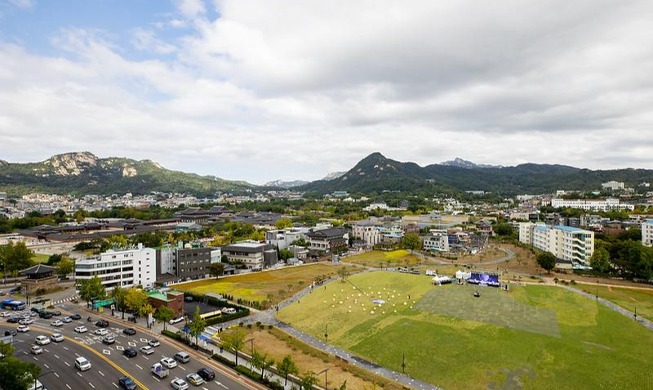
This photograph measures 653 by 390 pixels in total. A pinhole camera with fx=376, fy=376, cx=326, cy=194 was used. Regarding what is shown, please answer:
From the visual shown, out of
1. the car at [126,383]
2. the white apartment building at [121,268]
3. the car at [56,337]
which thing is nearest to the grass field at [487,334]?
the car at [126,383]

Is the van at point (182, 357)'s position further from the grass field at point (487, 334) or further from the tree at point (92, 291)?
the tree at point (92, 291)

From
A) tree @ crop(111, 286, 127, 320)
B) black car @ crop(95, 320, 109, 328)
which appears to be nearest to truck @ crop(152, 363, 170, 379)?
black car @ crop(95, 320, 109, 328)

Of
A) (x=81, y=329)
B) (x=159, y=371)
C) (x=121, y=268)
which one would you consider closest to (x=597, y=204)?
(x=121, y=268)

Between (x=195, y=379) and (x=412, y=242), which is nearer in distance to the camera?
(x=195, y=379)

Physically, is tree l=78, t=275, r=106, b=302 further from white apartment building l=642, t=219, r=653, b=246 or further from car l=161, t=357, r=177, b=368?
white apartment building l=642, t=219, r=653, b=246

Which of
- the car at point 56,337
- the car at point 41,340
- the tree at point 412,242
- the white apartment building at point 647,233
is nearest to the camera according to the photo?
the car at point 41,340

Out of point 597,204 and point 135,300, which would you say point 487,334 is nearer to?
point 135,300
